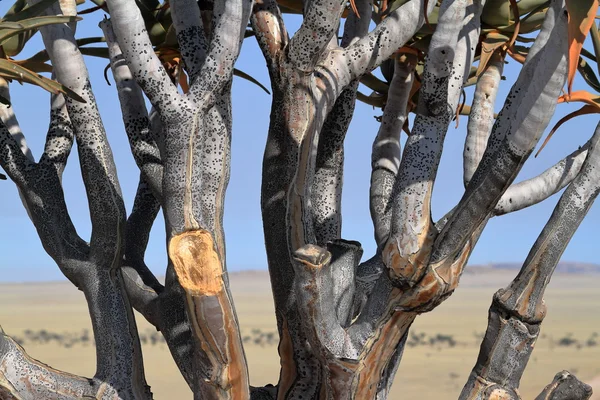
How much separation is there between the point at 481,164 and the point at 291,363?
1.23 meters

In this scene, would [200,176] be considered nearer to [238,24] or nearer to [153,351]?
[238,24]

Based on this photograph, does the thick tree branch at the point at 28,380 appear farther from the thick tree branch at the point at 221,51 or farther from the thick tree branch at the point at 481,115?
the thick tree branch at the point at 481,115

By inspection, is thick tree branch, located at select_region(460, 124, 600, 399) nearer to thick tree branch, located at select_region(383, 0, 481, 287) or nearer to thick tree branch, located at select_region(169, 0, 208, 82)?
thick tree branch, located at select_region(383, 0, 481, 287)

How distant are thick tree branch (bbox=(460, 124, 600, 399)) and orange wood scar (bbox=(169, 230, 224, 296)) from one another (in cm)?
125

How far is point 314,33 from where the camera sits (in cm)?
358

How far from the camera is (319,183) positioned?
14.5 feet

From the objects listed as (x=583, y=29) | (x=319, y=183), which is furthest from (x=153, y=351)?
(x=583, y=29)

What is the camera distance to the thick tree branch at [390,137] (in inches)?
179

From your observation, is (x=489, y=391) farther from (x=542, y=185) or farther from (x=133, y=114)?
(x=133, y=114)

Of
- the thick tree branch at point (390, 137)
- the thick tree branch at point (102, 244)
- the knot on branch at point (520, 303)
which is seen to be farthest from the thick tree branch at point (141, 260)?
the knot on branch at point (520, 303)

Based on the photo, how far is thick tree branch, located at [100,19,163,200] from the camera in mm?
4094

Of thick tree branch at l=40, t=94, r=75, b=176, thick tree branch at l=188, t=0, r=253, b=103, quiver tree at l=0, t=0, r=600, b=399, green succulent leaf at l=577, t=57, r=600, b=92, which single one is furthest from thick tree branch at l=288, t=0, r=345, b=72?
green succulent leaf at l=577, t=57, r=600, b=92

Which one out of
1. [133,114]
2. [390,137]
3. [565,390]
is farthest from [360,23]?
[565,390]

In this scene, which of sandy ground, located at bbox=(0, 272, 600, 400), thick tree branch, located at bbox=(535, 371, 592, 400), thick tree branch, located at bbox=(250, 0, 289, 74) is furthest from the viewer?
sandy ground, located at bbox=(0, 272, 600, 400)
